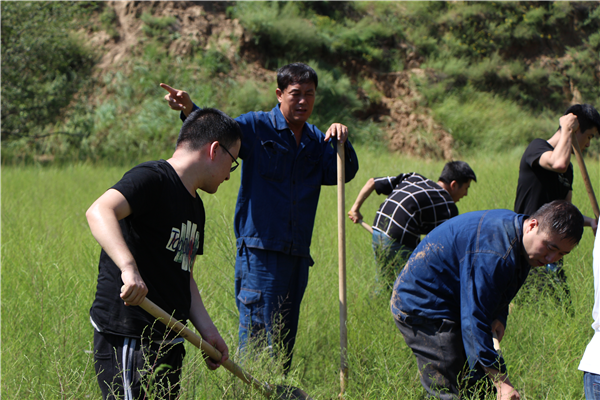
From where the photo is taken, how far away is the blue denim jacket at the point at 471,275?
208 cm

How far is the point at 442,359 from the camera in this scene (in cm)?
237

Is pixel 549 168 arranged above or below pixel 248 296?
above

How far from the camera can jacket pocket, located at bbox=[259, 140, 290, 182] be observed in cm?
286

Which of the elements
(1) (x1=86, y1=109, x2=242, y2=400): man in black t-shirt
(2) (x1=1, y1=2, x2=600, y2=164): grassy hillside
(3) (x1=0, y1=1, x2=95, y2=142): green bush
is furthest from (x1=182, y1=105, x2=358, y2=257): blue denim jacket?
(3) (x1=0, y1=1, x2=95, y2=142): green bush

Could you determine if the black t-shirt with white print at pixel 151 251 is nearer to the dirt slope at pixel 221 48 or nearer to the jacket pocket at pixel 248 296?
the jacket pocket at pixel 248 296

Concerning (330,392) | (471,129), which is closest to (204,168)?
(330,392)

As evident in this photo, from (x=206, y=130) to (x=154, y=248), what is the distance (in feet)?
1.59

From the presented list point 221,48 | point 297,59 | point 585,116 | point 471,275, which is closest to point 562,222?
point 471,275

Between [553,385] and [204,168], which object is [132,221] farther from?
[553,385]

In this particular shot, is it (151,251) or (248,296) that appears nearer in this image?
(151,251)

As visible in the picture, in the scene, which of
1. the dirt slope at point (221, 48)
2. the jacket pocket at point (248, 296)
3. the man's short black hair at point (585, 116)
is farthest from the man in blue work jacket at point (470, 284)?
the dirt slope at point (221, 48)

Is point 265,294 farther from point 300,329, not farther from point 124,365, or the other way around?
point 124,365

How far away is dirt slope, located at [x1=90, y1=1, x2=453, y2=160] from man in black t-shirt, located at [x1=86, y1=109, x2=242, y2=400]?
491 inches

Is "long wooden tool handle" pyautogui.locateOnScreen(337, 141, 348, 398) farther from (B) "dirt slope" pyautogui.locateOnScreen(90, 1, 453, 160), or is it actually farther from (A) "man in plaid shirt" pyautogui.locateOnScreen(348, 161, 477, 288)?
(B) "dirt slope" pyautogui.locateOnScreen(90, 1, 453, 160)
